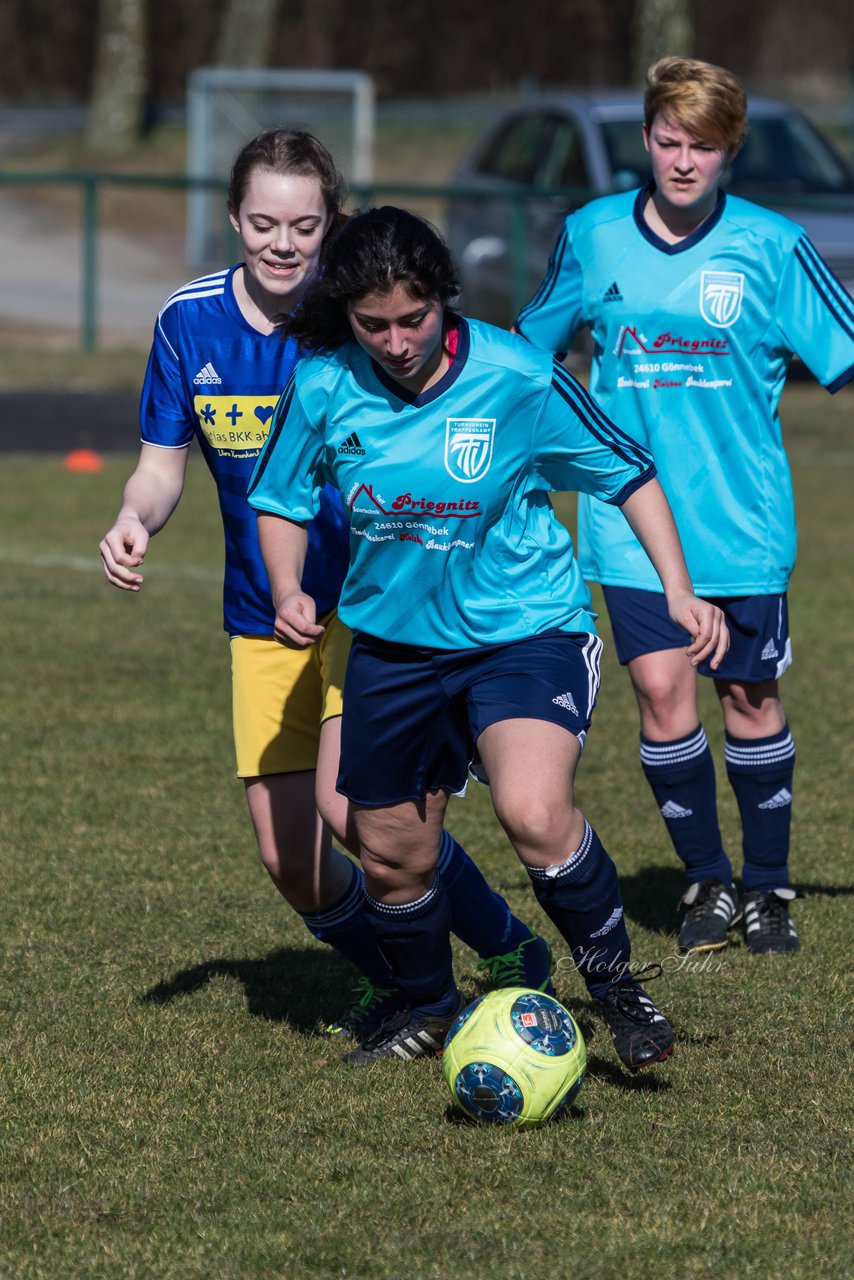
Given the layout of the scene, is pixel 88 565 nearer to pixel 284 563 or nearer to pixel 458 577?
pixel 284 563

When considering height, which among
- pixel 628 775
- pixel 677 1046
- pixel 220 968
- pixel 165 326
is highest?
pixel 165 326

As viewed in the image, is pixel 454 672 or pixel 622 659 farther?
pixel 622 659

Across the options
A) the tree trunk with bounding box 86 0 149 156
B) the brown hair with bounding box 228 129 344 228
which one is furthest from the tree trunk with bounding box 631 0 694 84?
the brown hair with bounding box 228 129 344 228

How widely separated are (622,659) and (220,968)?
1343 millimetres

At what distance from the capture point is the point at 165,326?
4.35 metres

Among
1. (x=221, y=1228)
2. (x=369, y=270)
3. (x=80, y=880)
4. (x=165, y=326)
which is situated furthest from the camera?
(x=80, y=880)

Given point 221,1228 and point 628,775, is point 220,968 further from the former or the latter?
point 628,775

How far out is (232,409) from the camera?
4.32 m

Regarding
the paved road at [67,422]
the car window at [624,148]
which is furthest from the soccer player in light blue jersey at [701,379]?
the car window at [624,148]

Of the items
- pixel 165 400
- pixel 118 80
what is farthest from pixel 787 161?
pixel 118 80

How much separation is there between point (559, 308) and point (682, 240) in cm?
36

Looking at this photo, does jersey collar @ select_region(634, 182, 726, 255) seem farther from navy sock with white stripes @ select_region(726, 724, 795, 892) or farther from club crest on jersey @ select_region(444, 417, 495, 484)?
club crest on jersey @ select_region(444, 417, 495, 484)

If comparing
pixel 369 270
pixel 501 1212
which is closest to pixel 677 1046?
pixel 501 1212

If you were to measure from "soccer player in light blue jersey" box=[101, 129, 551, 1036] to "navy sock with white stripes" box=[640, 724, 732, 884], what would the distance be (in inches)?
36.0
